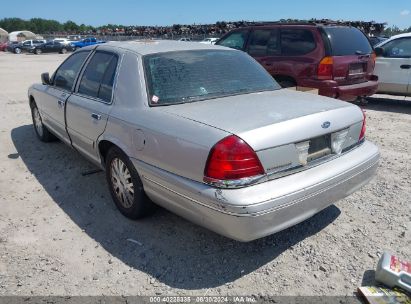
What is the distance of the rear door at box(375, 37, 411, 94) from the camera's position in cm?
855

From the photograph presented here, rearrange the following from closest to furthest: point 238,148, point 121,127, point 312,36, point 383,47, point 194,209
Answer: point 238,148 → point 194,209 → point 121,127 → point 312,36 → point 383,47

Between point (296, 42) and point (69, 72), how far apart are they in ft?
13.9

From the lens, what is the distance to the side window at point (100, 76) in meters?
3.76

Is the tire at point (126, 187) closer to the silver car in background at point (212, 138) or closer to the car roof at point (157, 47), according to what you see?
the silver car in background at point (212, 138)

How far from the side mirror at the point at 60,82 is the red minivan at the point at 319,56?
399 cm

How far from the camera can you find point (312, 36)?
6938 millimetres

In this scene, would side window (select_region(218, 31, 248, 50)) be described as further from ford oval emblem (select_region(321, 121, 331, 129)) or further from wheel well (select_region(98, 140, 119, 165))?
ford oval emblem (select_region(321, 121, 331, 129))

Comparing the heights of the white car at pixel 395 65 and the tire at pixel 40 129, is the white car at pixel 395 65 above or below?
above

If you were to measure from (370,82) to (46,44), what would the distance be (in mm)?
43196

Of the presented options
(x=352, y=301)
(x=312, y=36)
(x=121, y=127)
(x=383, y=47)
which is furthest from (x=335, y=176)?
(x=383, y=47)

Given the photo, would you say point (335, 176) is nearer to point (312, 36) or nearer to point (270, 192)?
point (270, 192)

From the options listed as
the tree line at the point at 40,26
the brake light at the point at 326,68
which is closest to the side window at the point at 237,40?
the brake light at the point at 326,68

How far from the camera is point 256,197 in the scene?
2539 millimetres

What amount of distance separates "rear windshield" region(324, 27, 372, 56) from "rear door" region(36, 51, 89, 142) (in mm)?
4405
